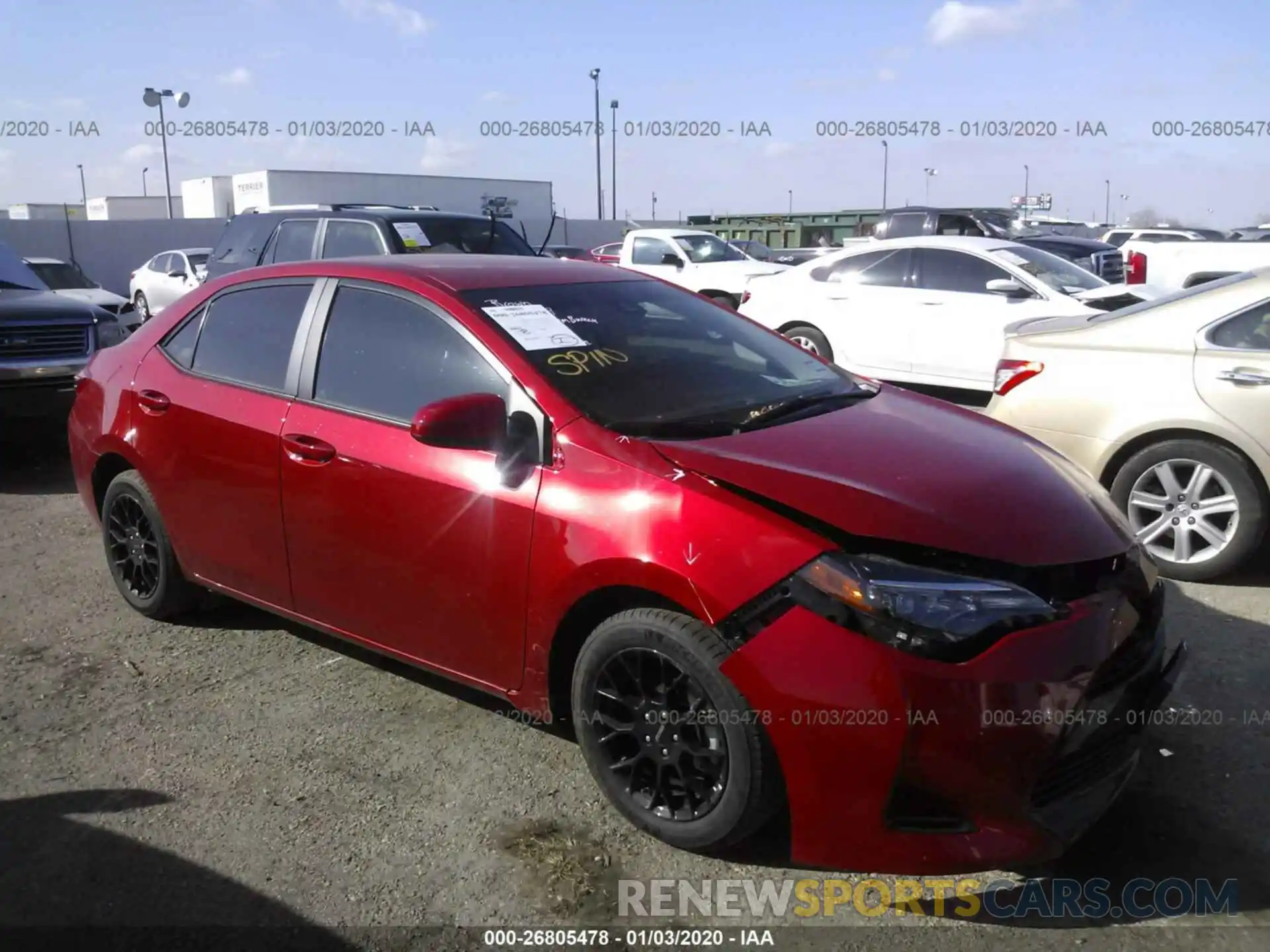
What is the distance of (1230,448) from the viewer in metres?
5.07

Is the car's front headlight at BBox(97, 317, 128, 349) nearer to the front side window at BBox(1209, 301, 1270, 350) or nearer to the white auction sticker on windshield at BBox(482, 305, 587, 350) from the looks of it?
the white auction sticker on windshield at BBox(482, 305, 587, 350)

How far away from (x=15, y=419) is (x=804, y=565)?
739cm

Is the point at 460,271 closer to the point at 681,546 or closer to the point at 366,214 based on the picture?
the point at 681,546

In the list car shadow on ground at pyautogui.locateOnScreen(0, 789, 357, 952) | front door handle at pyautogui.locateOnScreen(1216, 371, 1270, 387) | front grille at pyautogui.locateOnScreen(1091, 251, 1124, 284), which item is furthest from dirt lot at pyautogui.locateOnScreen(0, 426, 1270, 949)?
front grille at pyautogui.locateOnScreen(1091, 251, 1124, 284)

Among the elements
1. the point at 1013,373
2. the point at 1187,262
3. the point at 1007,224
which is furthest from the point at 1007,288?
the point at 1007,224

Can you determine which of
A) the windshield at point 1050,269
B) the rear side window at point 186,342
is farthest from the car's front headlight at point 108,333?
the windshield at point 1050,269

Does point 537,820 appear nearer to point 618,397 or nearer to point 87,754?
point 618,397

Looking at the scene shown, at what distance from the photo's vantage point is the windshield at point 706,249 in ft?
54.1

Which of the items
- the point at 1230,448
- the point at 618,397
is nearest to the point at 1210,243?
the point at 1230,448

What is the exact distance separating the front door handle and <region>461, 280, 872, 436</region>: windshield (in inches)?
80.9

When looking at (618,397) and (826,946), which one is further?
(618,397)

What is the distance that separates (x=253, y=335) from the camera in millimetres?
4312

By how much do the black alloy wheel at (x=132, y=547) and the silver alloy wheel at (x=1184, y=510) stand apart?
4.48 meters

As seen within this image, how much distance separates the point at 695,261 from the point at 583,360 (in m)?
13.2
